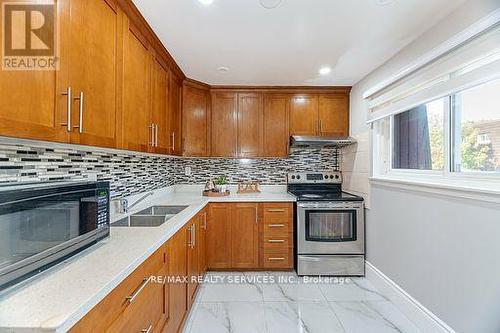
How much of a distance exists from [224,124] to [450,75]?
2.39m

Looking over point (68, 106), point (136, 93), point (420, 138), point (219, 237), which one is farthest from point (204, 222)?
point (420, 138)

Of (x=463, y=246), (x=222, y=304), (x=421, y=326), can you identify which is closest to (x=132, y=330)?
(x=222, y=304)

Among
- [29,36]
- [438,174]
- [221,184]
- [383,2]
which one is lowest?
[221,184]

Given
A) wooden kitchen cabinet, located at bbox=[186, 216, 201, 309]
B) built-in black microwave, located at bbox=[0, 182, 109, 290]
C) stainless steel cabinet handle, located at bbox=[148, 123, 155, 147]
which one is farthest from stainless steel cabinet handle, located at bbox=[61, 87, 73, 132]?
wooden kitchen cabinet, located at bbox=[186, 216, 201, 309]

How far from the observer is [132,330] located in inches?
43.4

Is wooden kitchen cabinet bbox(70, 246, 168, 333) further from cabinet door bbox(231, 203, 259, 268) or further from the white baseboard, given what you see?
the white baseboard

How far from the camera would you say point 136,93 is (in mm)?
1858

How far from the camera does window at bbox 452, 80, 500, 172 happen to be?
1584 mm

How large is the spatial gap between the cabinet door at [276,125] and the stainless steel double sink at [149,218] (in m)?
1.50

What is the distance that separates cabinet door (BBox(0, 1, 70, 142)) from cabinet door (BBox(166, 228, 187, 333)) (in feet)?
2.97

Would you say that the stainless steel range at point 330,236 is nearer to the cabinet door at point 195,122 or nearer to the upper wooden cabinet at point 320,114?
the upper wooden cabinet at point 320,114

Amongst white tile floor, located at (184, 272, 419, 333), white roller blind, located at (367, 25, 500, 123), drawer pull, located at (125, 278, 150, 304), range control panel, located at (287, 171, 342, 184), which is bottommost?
white tile floor, located at (184, 272, 419, 333)

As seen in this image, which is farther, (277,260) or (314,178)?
(314,178)

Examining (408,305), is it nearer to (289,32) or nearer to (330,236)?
(330,236)
